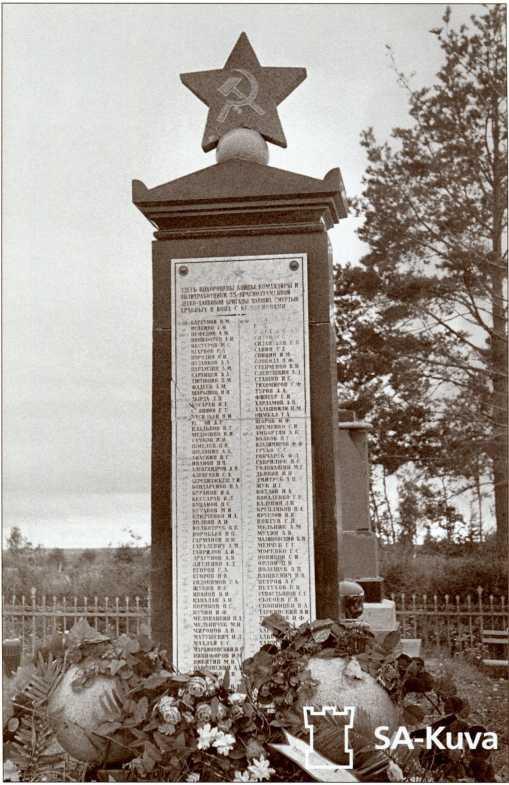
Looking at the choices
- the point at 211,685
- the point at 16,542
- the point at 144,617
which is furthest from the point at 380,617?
the point at 16,542

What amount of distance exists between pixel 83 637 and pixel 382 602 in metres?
6.29

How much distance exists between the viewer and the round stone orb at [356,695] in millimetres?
4328

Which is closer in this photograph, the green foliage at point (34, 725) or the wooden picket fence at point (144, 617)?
the green foliage at point (34, 725)

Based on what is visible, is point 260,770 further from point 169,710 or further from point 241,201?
point 241,201

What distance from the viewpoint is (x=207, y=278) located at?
18.9 feet

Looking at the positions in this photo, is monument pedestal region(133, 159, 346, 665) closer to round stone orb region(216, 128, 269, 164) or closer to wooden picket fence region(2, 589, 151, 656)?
round stone orb region(216, 128, 269, 164)

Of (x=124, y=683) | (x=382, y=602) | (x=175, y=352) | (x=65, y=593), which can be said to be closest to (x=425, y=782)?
Result: (x=124, y=683)

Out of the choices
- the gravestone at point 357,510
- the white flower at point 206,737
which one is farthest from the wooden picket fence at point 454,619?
the white flower at point 206,737

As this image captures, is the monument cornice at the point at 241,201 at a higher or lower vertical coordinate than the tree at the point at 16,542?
higher

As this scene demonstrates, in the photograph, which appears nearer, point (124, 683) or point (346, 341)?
point (124, 683)

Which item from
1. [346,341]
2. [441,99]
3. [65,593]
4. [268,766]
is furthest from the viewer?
[346,341]

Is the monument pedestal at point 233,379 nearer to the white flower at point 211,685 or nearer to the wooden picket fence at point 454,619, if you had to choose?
the white flower at point 211,685

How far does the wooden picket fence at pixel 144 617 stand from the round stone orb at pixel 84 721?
8021mm

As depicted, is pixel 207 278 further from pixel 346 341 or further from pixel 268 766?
pixel 346 341
